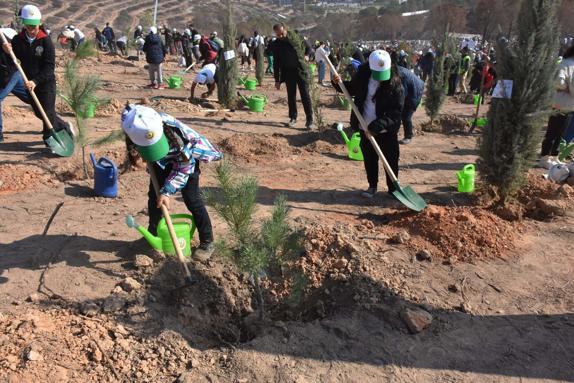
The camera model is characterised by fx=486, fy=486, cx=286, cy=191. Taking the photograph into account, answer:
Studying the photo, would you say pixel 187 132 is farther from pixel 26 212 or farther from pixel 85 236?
pixel 26 212

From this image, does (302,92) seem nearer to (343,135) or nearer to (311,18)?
(343,135)

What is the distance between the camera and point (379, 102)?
4.61 m

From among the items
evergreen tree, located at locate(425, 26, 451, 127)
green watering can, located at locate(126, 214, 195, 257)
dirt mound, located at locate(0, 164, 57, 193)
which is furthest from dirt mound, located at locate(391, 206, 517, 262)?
evergreen tree, located at locate(425, 26, 451, 127)

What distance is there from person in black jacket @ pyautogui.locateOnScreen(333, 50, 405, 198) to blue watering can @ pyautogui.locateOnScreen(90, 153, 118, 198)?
238 centimetres

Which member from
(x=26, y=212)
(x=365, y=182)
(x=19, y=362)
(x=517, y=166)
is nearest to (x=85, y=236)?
(x=26, y=212)

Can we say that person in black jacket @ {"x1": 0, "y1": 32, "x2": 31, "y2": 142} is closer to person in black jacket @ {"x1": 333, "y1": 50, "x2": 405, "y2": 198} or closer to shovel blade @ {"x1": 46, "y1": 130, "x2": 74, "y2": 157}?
shovel blade @ {"x1": 46, "y1": 130, "x2": 74, "y2": 157}

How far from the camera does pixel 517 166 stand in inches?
180

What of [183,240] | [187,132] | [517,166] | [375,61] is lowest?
[183,240]

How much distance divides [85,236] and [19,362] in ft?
4.96

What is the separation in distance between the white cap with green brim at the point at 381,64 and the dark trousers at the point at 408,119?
2.53 meters

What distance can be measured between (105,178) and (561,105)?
201 inches

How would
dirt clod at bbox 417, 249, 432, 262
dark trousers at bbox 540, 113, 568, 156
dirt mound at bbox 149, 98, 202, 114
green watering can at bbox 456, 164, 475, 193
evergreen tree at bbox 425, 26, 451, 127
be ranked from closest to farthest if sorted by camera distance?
dirt clod at bbox 417, 249, 432, 262
green watering can at bbox 456, 164, 475, 193
dark trousers at bbox 540, 113, 568, 156
evergreen tree at bbox 425, 26, 451, 127
dirt mound at bbox 149, 98, 202, 114

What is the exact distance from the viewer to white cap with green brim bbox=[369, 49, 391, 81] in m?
4.27

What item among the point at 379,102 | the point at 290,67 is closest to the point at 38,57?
the point at 290,67
